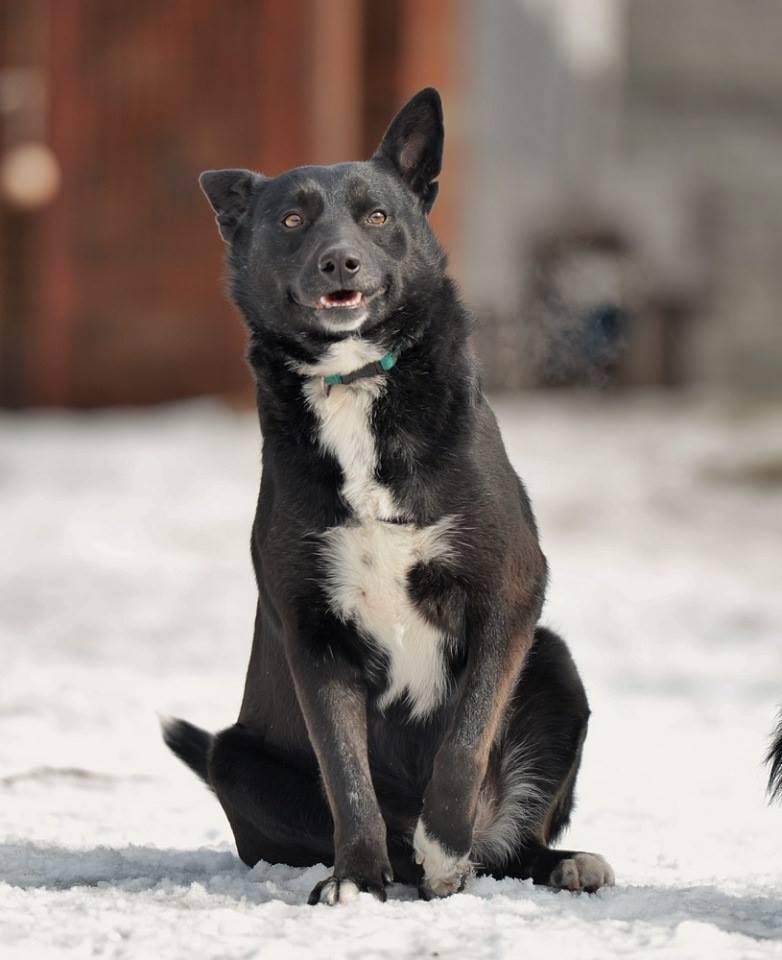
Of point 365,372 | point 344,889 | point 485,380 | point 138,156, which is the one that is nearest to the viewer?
point 344,889

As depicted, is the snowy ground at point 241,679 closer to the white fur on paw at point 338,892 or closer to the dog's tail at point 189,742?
the white fur on paw at point 338,892

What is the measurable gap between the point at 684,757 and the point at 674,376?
30.1ft

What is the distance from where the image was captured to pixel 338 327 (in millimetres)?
2627

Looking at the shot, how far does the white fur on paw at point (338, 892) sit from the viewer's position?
2.38 meters

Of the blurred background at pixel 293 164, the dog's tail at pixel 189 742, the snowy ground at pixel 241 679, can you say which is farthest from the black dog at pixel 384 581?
the blurred background at pixel 293 164

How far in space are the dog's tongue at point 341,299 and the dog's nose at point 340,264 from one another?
0.04 m

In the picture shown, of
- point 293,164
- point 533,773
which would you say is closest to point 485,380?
point 533,773

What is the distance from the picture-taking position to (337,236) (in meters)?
2.61

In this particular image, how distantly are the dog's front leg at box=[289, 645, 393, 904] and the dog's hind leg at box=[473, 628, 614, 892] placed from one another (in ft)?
0.78

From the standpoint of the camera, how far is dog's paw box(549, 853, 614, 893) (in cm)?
254

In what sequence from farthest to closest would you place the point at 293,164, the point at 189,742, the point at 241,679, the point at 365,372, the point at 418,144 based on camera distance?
the point at 293,164 < the point at 241,679 < the point at 189,742 < the point at 418,144 < the point at 365,372

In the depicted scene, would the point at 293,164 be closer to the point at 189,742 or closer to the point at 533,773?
the point at 189,742

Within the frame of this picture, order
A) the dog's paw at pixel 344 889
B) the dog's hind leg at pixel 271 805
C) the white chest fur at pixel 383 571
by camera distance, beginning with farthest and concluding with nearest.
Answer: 1. the dog's hind leg at pixel 271 805
2. the white chest fur at pixel 383 571
3. the dog's paw at pixel 344 889

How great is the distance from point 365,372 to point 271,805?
2.30 ft
